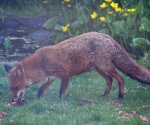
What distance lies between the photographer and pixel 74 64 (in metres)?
7.20

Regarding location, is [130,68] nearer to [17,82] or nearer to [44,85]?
[44,85]

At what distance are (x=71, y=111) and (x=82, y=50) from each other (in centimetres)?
135

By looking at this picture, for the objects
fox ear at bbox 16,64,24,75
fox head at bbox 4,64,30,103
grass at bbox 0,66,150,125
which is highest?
fox ear at bbox 16,64,24,75

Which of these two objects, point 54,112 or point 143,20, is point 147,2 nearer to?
point 143,20

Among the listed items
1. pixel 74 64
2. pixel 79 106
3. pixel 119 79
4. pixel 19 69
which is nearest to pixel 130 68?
pixel 119 79

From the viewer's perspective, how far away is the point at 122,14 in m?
9.81

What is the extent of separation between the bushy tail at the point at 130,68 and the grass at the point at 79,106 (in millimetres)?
376

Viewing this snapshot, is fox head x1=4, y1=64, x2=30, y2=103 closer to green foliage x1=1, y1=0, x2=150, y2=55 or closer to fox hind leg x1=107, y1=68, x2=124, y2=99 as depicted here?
fox hind leg x1=107, y1=68, x2=124, y2=99

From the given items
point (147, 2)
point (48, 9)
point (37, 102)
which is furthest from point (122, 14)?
point (48, 9)

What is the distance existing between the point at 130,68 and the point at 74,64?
1.05 m

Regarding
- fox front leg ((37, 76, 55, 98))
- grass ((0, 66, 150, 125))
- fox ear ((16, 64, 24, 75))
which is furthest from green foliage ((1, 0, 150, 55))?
fox ear ((16, 64, 24, 75))

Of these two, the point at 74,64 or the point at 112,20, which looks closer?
the point at 74,64

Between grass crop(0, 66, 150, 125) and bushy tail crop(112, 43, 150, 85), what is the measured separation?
376 millimetres

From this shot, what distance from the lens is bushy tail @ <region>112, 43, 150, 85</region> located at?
6879 millimetres
